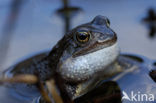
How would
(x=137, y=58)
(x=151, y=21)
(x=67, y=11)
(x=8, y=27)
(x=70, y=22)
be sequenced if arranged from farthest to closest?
(x=67, y=11) → (x=70, y=22) → (x=151, y=21) → (x=137, y=58) → (x=8, y=27)

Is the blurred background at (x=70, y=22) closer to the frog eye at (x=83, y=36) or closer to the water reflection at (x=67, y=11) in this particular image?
the water reflection at (x=67, y=11)

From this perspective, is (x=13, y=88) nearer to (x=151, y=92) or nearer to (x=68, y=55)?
(x=68, y=55)

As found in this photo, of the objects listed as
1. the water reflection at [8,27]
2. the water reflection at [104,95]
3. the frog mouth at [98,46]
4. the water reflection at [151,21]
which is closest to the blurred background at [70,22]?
the water reflection at [151,21]

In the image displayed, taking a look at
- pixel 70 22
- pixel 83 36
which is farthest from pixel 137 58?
pixel 70 22

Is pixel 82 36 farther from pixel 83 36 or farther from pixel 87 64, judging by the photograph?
pixel 87 64

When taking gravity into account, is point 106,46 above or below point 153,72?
above

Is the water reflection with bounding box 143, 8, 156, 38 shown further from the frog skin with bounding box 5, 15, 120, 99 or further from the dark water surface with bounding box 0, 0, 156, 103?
the frog skin with bounding box 5, 15, 120, 99

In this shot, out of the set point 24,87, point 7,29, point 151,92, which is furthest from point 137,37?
point 7,29
